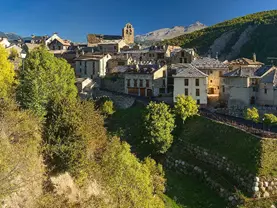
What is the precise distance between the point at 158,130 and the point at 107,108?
15871 millimetres

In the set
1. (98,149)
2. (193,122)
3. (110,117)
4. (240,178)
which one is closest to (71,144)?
(98,149)

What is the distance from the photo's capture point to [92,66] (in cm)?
7838

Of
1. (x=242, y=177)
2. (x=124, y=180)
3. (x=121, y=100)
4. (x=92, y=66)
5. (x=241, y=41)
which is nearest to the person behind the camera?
(x=124, y=180)

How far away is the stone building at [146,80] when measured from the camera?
64125mm

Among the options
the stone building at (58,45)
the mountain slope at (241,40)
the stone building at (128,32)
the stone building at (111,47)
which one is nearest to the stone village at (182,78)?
the stone building at (111,47)

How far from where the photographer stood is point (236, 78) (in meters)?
54.8

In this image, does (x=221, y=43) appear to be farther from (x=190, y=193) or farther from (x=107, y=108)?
(x=190, y=193)

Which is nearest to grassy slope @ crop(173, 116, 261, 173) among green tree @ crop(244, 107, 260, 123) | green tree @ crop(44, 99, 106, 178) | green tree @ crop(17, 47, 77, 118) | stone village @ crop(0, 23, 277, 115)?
green tree @ crop(244, 107, 260, 123)

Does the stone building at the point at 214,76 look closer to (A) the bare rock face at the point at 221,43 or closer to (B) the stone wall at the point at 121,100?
(B) the stone wall at the point at 121,100

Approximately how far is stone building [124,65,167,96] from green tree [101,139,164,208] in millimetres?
34993

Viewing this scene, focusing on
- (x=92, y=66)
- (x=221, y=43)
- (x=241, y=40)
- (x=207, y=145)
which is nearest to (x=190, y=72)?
(x=207, y=145)

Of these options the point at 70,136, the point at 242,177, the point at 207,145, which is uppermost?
the point at 70,136

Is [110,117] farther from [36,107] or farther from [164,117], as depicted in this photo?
[36,107]

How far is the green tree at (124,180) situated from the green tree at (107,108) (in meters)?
28.4
